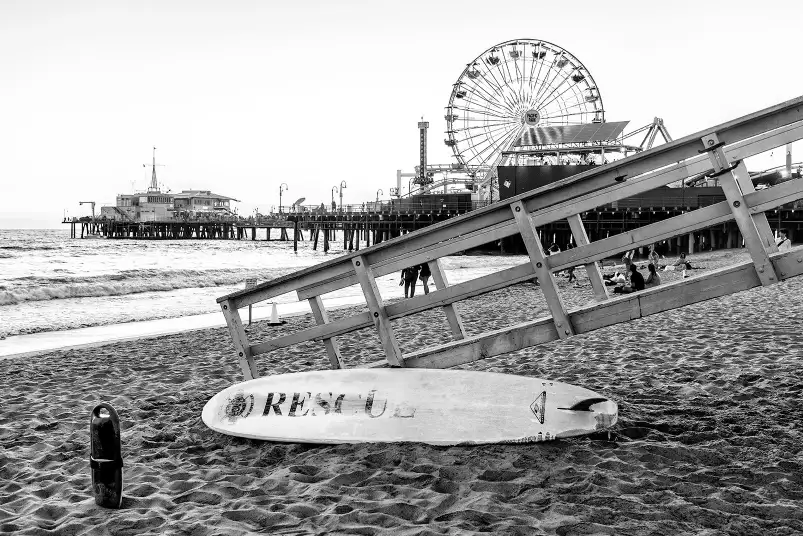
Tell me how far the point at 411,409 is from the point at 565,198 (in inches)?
82.0

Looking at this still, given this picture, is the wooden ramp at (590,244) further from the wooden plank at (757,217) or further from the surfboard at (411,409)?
the surfboard at (411,409)

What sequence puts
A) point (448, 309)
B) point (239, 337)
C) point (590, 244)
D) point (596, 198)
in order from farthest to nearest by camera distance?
1. point (239, 337)
2. point (448, 309)
3. point (590, 244)
4. point (596, 198)

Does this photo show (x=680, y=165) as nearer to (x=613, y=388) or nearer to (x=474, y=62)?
(x=613, y=388)

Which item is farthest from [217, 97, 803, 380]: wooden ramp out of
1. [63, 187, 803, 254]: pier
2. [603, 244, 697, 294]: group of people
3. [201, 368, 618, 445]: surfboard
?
[63, 187, 803, 254]: pier

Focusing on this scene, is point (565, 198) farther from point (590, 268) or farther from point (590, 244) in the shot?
point (590, 268)

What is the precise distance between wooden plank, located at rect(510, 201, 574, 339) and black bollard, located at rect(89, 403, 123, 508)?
3.19 m

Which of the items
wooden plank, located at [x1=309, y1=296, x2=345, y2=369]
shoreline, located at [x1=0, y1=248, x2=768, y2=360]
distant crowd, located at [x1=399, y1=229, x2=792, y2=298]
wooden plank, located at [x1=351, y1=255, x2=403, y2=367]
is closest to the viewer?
wooden plank, located at [x1=351, y1=255, x2=403, y2=367]

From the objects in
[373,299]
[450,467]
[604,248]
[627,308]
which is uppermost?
[604,248]

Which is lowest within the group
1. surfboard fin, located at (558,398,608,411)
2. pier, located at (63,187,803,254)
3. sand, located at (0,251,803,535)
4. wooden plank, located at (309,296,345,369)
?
sand, located at (0,251,803,535)

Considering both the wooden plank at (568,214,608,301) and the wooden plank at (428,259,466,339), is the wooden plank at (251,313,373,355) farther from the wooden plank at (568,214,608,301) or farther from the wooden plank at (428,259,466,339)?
the wooden plank at (568,214,608,301)

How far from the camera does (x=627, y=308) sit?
557 centimetres

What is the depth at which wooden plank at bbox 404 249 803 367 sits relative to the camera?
5270 mm

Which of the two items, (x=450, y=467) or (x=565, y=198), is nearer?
(x=450, y=467)

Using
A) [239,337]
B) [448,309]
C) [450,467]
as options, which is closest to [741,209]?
[448,309]
